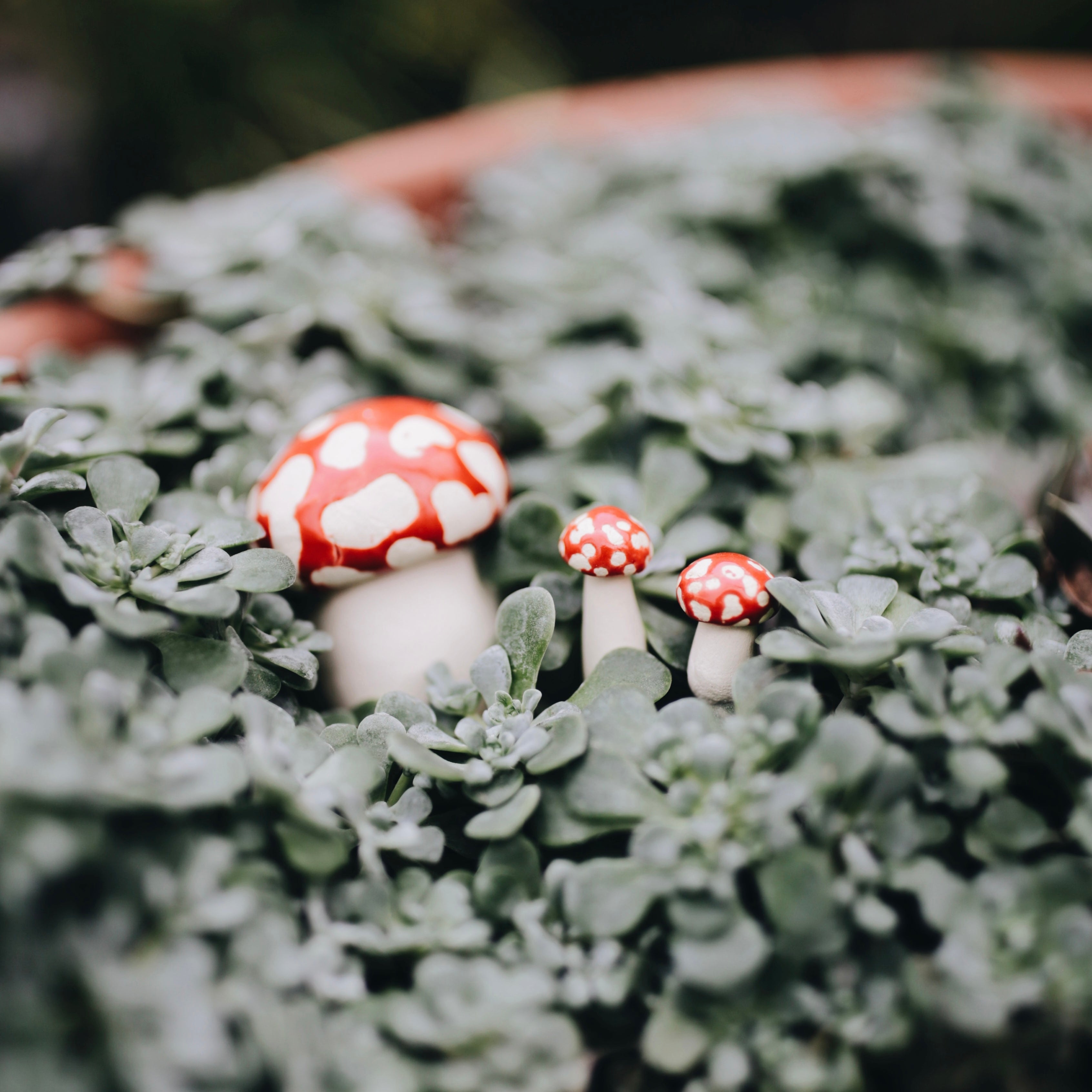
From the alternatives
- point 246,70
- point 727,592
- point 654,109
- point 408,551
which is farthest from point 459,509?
point 246,70

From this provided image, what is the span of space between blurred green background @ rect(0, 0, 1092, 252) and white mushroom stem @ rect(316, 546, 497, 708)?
6.64ft

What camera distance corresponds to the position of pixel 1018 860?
75cm

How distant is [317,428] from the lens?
985 millimetres

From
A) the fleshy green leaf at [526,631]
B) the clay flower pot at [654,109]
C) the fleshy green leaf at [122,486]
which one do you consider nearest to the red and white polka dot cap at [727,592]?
the fleshy green leaf at [526,631]

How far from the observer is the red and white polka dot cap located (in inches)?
32.7

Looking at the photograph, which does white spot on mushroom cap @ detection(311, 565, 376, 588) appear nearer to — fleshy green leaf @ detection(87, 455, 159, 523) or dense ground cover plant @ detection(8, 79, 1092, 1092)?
dense ground cover plant @ detection(8, 79, 1092, 1092)

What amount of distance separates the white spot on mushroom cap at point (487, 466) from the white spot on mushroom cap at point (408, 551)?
0.33 feet

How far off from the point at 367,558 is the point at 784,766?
468 mm

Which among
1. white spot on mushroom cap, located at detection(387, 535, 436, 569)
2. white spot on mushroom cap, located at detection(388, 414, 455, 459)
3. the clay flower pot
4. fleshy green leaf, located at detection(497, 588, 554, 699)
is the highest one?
the clay flower pot

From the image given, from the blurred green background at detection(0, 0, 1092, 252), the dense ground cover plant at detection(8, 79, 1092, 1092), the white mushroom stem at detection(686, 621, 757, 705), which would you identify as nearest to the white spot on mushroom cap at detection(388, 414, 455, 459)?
the dense ground cover plant at detection(8, 79, 1092, 1092)

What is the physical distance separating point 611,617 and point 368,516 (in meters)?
0.28

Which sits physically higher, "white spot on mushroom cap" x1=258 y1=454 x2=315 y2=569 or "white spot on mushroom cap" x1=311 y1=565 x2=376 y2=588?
"white spot on mushroom cap" x1=258 y1=454 x2=315 y2=569

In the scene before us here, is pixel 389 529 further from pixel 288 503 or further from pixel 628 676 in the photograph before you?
pixel 628 676

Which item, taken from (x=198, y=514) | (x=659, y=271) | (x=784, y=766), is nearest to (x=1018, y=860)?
(x=784, y=766)
